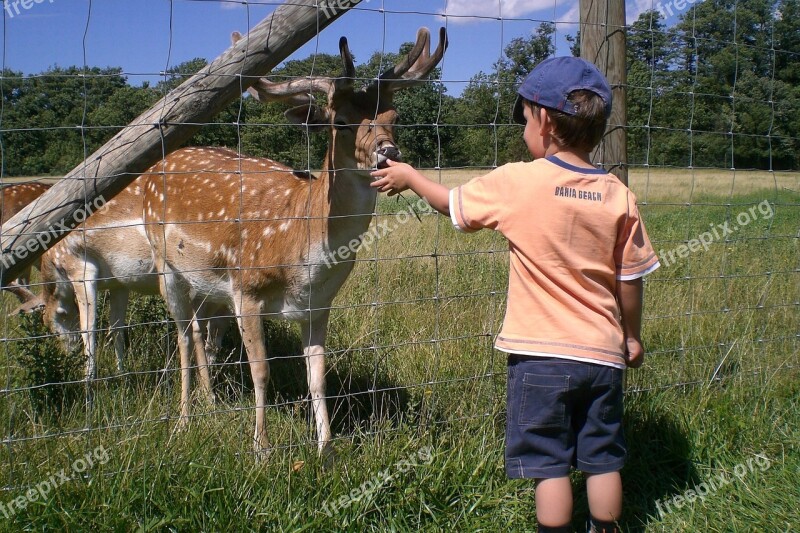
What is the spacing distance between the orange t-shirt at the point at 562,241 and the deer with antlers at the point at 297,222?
1007 mm

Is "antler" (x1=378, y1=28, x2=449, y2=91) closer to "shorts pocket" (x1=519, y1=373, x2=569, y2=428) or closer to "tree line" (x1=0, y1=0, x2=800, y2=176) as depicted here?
"tree line" (x1=0, y1=0, x2=800, y2=176)

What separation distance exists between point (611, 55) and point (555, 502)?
2.27 meters

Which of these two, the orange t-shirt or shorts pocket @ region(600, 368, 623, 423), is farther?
shorts pocket @ region(600, 368, 623, 423)

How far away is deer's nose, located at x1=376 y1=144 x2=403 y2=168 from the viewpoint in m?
3.36

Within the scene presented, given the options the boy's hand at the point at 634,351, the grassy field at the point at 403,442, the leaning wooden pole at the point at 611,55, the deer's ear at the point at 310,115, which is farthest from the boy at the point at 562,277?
the deer's ear at the point at 310,115

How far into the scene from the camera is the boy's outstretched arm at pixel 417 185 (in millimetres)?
2535

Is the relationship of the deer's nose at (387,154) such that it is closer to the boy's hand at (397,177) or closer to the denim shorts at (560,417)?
the boy's hand at (397,177)

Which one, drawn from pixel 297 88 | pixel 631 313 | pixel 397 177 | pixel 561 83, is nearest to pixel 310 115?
pixel 297 88

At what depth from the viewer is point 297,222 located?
13.6 feet

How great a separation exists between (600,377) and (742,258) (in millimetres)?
5439

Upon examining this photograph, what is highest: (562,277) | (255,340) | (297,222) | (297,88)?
(297,88)

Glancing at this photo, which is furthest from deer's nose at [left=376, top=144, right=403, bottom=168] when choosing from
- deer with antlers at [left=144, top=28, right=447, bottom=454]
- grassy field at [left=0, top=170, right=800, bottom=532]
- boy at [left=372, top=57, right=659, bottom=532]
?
boy at [left=372, top=57, right=659, bottom=532]

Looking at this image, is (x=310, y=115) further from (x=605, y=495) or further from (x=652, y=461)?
(x=652, y=461)

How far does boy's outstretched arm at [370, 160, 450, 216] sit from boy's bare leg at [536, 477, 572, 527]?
1.08m
